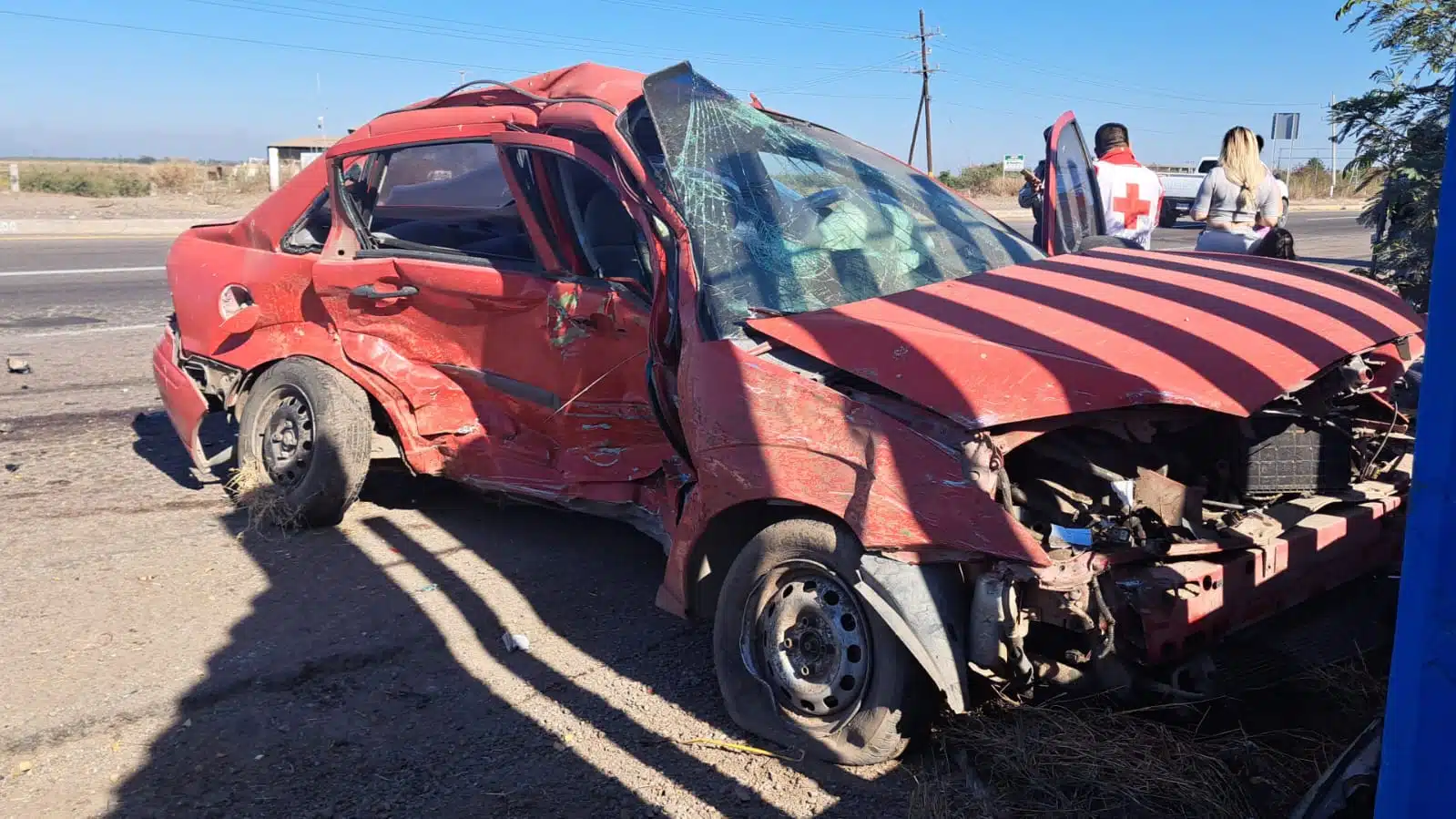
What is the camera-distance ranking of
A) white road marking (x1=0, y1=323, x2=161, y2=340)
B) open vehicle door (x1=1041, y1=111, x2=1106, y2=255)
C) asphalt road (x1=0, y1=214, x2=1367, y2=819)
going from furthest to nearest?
white road marking (x1=0, y1=323, x2=161, y2=340) → open vehicle door (x1=1041, y1=111, x2=1106, y2=255) → asphalt road (x1=0, y1=214, x2=1367, y2=819)

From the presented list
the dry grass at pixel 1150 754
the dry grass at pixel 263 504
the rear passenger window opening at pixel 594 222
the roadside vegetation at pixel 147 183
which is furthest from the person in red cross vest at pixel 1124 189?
the roadside vegetation at pixel 147 183

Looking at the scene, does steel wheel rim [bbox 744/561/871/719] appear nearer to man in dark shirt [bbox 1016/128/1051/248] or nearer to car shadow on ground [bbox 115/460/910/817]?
car shadow on ground [bbox 115/460/910/817]

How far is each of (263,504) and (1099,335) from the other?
4.01 m

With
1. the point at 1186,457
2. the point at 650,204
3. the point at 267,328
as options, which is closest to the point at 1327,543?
the point at 1186,457

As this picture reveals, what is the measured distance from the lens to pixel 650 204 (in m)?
3.95

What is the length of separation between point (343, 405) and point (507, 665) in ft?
5.84

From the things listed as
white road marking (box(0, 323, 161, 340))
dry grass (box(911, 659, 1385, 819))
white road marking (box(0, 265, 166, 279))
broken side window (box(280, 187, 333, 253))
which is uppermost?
broken side window (box(280, 187, 333, 253))

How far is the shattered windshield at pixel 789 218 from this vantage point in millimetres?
3738

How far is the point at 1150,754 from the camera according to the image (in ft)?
9.66

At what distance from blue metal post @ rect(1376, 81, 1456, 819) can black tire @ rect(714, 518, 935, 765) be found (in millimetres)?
1525

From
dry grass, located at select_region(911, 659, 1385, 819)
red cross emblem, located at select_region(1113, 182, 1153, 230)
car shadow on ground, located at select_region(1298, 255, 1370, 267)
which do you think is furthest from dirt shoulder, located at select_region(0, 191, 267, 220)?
dry grass, located at select_region(911, 659, 1385, 819)

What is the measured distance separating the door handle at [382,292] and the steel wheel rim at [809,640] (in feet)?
7.95

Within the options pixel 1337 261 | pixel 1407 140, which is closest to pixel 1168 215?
pixel 1337 261

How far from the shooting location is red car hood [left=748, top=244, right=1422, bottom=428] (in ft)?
9.36
